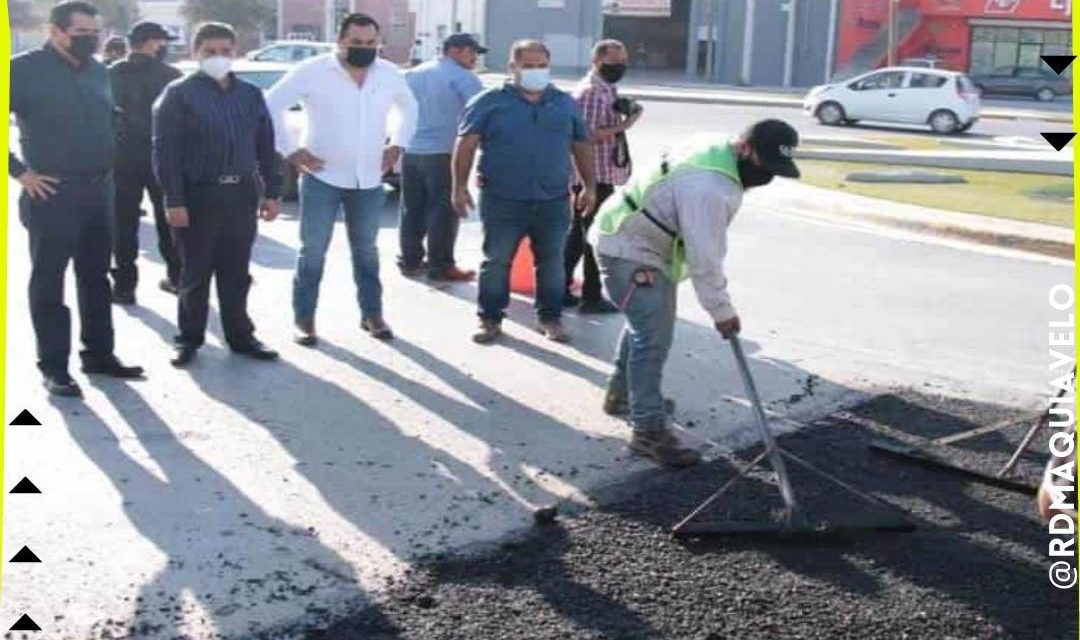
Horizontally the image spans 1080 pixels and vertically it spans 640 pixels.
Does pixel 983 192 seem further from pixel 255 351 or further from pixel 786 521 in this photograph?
pixel 786 521

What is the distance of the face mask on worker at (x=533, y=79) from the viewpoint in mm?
8141

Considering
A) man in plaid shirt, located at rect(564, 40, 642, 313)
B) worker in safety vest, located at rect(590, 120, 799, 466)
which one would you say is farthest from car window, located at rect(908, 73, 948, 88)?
worker in safety vest, located at rect(590, 120, 799, 466)

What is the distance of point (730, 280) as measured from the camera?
11.2 meters

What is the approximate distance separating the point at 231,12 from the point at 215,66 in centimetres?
6058

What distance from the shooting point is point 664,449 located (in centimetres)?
623

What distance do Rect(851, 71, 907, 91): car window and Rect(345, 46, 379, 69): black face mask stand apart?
2685 centimetres

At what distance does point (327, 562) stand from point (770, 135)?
246cm

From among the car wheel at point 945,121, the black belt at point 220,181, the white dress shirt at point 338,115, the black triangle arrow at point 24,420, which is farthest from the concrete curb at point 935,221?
the car wheel at point 945,121

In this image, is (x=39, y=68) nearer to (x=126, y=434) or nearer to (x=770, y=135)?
(x=126, y=434)

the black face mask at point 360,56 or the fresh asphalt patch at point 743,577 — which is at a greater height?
the black face mask at point 360,56

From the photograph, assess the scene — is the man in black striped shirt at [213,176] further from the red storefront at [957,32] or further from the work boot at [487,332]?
the red storefront at [957,32]

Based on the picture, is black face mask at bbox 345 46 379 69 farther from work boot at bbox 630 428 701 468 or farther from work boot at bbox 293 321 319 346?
work boot at bbox 630 428 701 468

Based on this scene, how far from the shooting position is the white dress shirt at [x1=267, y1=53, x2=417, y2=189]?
26.8 ft

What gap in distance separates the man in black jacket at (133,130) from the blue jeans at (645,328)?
419cm
